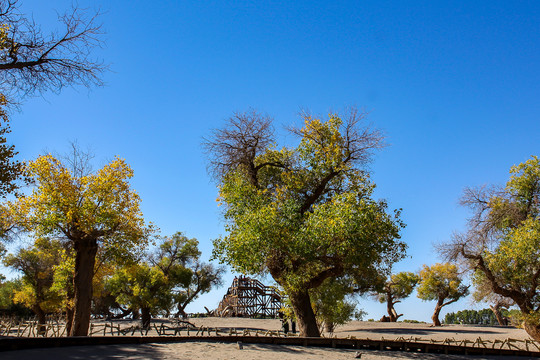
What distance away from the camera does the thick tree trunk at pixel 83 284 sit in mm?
18219

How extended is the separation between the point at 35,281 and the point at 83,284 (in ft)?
87.7

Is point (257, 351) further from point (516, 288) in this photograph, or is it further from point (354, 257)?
point (516, 288)

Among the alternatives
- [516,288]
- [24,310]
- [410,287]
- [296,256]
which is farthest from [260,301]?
[296,256]

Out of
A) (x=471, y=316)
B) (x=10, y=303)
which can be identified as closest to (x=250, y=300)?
(x=10, y=303)

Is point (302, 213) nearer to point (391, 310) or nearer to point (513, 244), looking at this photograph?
point (513, 244)

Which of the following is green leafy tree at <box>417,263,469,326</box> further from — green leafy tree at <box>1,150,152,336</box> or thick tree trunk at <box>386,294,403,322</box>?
green leafy tree at <box>1,150,152,336</box>

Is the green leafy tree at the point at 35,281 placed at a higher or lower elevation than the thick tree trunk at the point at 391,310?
higher

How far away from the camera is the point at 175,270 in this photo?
159ft

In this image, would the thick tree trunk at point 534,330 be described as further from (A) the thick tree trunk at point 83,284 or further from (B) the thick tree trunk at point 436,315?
(A) the thick tree trunk at point 83,284

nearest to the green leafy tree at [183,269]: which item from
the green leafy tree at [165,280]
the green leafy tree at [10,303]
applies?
the green leafy tree at [165,280]

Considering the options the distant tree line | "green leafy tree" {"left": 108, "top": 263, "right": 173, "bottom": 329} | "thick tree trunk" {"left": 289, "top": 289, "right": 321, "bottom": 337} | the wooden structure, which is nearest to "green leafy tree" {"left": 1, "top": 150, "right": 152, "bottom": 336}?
"thick tree trunk" {"left": 289, "top": 289, "right": 321, "bottom": 337}

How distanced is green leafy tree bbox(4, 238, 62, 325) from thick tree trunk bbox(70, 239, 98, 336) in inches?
862

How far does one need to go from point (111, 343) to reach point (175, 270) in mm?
34181

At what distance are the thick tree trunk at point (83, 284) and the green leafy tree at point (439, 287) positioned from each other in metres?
41.7
